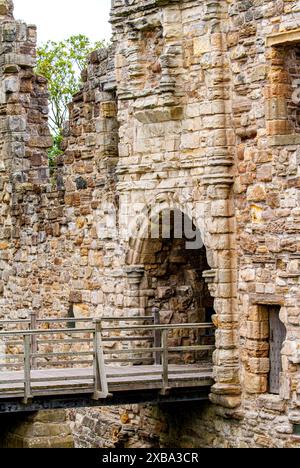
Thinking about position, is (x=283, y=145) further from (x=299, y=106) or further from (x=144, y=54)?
(x=144, y=54)

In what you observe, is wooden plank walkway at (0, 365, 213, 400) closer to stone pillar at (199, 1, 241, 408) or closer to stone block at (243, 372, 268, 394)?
stone pillar at (199, 1, 241, 408)

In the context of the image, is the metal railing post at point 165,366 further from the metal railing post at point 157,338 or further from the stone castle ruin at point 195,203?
the metal railing post at point 157,338

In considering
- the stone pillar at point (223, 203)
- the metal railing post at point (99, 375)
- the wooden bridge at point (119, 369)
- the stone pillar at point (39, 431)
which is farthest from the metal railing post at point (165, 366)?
the stone pillar at point (39, 431)

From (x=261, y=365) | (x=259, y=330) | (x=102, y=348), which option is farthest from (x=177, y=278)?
(x=261, y=365)

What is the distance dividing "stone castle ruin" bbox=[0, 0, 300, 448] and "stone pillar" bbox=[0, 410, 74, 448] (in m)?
0.03

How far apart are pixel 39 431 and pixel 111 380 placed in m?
1.09

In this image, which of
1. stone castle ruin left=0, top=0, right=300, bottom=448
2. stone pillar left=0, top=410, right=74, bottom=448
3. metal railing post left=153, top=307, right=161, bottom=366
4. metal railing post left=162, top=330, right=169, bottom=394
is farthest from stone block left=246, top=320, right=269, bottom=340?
stone pillar left=0, top=410, right=74, bottom=448

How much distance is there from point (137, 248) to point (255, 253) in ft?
8.28

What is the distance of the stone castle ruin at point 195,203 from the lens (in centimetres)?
1962

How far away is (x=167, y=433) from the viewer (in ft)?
72.5

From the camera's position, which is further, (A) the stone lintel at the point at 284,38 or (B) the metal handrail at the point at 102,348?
(B) the metal handrail at the point at 102,348

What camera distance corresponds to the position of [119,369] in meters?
21.6

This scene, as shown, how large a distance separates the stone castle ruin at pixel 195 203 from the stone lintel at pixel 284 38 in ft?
0.04

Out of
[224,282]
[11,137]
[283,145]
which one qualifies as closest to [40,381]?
[224,282]
